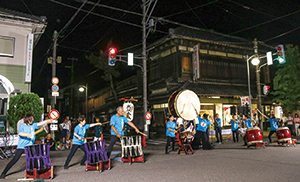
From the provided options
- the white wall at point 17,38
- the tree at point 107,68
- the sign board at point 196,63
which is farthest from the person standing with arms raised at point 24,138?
the tree at point 107,68

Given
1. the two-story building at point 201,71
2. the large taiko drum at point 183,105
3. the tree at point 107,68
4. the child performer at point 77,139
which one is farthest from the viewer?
the tree at point 107,68

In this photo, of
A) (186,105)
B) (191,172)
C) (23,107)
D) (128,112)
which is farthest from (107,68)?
(191,172)

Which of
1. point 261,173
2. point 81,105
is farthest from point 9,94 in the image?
point 81,105

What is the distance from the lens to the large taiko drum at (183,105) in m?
9.48

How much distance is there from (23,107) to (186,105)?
8.24 m

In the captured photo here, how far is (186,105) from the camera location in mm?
9930

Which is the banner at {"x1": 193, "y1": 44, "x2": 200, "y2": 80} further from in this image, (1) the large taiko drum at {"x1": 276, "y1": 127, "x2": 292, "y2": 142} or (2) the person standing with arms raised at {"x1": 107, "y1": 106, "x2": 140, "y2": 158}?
(2) the person standing with arms raised at {"x1": 107, "y1": 106, "x2": 140, "y2": 158}

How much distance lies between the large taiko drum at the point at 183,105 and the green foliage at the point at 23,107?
7.20m

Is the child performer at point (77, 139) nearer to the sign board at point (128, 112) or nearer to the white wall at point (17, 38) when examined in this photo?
the white wall at point (17, 38)

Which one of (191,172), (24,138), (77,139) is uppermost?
(24,138)

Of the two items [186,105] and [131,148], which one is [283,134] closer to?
[186,105]

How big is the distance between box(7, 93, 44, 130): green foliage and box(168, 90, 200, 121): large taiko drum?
7198 millimetres

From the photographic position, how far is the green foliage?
459 inches

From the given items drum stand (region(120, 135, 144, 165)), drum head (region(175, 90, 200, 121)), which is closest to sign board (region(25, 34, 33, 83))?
drum stand (region(120, 135, 144, 165))
